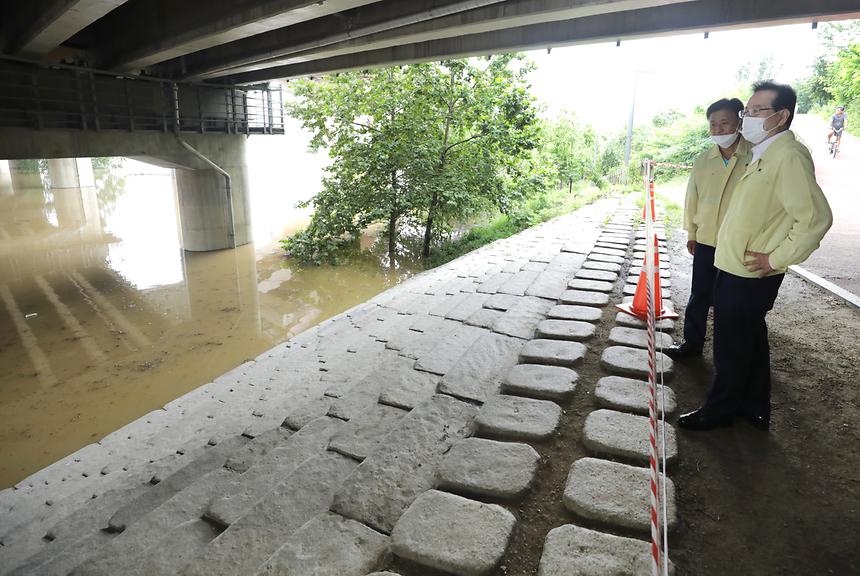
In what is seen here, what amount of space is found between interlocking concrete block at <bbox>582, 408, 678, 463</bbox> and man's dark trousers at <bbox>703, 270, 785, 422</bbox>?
0.39m

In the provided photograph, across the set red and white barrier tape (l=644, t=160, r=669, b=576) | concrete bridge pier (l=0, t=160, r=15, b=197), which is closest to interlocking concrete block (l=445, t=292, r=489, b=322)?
red and white barrier tape (l=644, t=160, r=669, b=576)

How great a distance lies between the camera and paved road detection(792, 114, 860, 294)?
6.73m

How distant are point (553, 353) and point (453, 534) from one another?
7.09 ft

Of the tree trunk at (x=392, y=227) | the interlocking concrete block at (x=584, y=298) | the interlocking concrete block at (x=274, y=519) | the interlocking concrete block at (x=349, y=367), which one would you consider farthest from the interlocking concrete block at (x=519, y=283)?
the tree trunk at (x=392, y=227)

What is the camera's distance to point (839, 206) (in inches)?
459

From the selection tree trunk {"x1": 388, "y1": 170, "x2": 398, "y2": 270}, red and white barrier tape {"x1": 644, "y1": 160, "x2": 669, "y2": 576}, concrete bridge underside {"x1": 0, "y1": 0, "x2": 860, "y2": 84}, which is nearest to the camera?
red and white barrier tape {"x1": 644, "y1": 160, "x2": 669, "y2": 576}

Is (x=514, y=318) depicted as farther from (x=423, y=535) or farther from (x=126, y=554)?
(x=126, y=554)

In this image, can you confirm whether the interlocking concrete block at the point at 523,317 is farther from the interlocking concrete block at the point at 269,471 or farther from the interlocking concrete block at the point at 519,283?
the interlocking concrete block at the point at 269,471

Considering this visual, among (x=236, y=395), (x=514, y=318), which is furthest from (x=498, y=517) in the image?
(x=236, y=395)

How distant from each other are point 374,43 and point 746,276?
848 cm

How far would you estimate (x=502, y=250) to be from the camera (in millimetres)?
9203

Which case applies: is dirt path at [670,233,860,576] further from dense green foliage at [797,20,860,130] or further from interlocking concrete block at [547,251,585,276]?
dense green foliage at [797,20,860,130]

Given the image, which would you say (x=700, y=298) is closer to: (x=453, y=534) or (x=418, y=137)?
(x=453, y=534)

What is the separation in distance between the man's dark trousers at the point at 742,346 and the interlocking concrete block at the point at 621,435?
1.28 ft
